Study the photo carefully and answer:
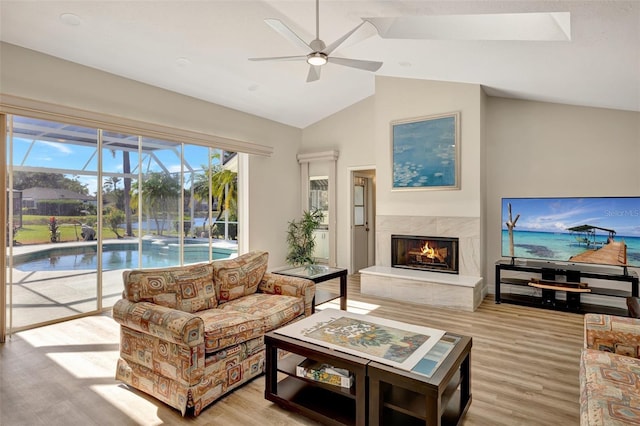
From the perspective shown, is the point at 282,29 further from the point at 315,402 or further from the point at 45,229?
the point at 45,229

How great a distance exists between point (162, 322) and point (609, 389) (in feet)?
8.14

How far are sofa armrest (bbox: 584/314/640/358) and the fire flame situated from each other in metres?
2.80

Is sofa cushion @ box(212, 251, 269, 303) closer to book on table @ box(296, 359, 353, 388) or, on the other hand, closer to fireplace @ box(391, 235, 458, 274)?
book on table @ box(296, 359, 353, 388)

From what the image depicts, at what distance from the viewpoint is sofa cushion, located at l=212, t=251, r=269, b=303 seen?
125 inches

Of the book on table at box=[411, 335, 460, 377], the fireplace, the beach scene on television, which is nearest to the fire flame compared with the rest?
the fireplace

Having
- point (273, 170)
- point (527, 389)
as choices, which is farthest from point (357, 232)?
point (527, 389)

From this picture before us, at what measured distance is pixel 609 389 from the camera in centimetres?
169

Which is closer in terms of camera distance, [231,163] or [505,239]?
[505,239]

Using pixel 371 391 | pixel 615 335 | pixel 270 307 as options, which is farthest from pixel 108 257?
pixel 615 335

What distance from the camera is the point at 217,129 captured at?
5.57 meters

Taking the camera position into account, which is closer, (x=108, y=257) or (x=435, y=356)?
(x=435, y=356)

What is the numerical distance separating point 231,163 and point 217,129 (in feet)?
2.42

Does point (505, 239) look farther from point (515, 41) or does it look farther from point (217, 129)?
point (217, 129)

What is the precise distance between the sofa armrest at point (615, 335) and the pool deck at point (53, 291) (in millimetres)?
5059
